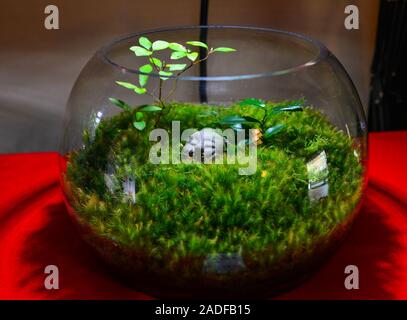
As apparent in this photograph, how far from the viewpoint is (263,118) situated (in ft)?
1.97

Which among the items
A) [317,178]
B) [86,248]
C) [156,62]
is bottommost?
[86,248]

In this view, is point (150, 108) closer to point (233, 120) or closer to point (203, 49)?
point (233, 120)

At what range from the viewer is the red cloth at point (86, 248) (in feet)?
1.82

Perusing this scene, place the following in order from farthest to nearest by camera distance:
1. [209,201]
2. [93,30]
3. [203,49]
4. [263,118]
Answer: [93,30], [203,49], [263,118], [209,201]

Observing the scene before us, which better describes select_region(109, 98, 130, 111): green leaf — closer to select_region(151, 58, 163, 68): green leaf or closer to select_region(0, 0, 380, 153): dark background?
select_region(151, 58, 163, 68): green leaf

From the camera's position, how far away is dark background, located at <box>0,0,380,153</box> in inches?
40.6

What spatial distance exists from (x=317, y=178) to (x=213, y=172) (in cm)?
10

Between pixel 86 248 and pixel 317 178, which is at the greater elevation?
pixel 317 178

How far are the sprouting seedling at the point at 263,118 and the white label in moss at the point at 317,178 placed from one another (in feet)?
0.18

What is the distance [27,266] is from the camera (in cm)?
60

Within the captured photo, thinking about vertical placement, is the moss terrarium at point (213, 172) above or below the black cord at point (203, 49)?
below

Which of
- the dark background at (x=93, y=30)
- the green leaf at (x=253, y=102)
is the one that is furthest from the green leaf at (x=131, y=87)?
the dark background at (x=93, y=30)

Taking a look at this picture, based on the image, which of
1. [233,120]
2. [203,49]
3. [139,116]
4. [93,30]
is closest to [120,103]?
[139,116]

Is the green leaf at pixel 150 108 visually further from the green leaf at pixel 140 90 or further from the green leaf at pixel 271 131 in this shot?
the green leaf at pixel 271 131
